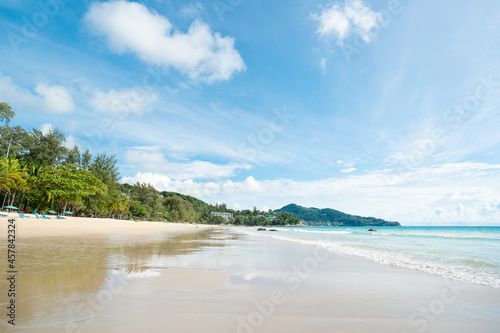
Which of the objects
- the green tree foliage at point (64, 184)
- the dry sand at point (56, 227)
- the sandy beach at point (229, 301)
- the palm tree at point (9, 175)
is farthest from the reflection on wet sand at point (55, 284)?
the green tree foliage at point (64, 184)

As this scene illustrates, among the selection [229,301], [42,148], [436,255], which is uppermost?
[42,148]

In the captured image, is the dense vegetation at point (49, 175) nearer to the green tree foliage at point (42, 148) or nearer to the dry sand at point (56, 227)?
the green tree foliage at point (42, 148)

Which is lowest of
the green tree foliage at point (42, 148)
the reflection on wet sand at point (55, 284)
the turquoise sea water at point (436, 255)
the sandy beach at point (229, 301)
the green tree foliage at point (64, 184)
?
the turquoise sea water at point (436, 255)

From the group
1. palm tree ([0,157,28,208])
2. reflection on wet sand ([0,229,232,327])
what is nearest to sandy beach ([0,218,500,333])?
reflection on wet sand ([0,229,232,327])

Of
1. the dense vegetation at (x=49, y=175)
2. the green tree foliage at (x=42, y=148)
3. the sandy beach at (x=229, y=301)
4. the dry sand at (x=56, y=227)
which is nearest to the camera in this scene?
the sandy beach at (x=229, y=301)

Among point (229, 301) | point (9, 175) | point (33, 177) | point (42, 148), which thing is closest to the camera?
point (229, 301)

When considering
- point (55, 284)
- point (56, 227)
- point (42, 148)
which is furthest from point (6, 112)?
point (55, 284)

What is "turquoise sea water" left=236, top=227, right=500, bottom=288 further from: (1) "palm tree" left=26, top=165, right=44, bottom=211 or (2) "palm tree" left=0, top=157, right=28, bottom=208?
(1) "palm tree" left=26, top=165, right=44, bottom=211

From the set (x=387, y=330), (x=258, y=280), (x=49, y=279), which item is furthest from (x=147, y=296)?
(x=387, y=330)

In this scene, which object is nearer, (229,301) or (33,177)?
(229,301)

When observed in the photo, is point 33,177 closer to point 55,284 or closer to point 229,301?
point 55,284

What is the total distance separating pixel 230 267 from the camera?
8.79m

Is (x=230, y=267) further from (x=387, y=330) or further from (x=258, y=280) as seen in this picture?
(x=387, y=330)

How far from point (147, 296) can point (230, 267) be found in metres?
4.20
